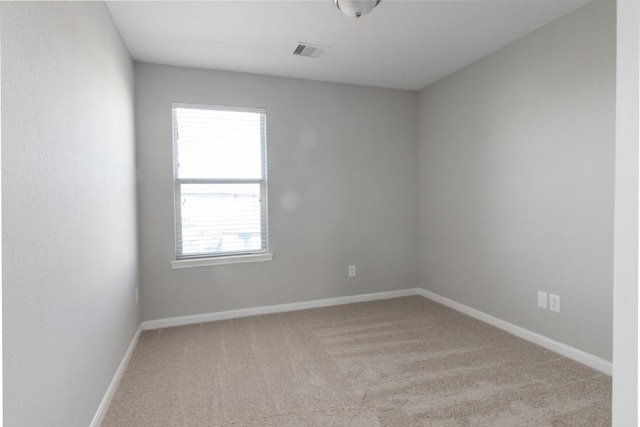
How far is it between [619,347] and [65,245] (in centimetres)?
209

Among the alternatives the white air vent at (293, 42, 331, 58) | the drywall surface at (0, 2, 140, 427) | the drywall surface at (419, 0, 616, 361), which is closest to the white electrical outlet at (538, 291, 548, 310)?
the drywall surface at (419, 0, 616, 361)

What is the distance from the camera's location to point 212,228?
3.29m

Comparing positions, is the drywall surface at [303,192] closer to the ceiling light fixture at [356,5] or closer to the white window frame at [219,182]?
the white window frame at [219,182]

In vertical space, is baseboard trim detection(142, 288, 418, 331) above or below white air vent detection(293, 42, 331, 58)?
below

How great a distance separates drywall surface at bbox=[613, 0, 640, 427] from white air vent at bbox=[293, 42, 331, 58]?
212 centimetres

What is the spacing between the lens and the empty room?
→ 1.22 meters

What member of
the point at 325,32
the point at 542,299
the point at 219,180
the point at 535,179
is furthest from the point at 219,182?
the point at 542,299

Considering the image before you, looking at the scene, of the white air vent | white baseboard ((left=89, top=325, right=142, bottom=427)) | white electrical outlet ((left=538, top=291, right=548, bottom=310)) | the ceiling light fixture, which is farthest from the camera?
the white air vent

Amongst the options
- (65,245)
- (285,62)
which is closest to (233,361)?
(65,245)

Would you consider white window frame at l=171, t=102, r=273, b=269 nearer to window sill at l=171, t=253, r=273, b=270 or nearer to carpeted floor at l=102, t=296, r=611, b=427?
window sill at l=171, t=253, r=273, b=270

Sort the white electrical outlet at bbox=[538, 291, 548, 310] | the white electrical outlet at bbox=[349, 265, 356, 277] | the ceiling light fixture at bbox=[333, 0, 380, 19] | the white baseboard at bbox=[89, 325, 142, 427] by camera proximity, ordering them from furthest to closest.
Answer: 1. the white electrical outlet at bbox=[349, 265, 356, 277]
2. the white electrical outlet at bbox=[538, 291, 548, 310]
3. the ceiling light fixture at bbox=[333, 0, 380, 19]
4. the white baseboard at bbox=[89, 325, 142, 427]

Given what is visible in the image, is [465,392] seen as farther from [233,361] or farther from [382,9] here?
[382,9]

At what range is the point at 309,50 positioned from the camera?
2.85 meters

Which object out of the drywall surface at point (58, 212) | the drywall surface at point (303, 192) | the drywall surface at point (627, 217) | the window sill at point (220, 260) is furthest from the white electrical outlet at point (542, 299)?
the drywall surface at point (58, 212)
